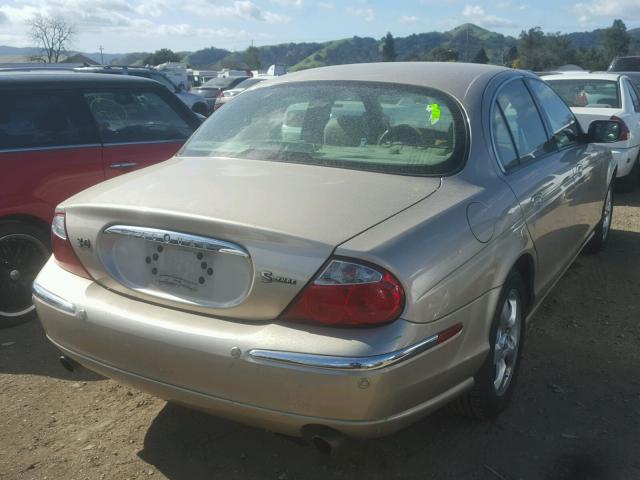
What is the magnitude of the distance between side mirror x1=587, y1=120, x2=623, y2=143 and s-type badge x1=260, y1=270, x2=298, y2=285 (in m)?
3.34

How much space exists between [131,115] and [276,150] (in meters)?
2.39

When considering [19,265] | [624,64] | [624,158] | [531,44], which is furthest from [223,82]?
[531,44]

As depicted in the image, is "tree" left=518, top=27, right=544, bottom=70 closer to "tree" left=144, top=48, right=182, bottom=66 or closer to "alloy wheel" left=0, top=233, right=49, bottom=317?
"tree" left=144, top=48, right=182, bottom=66

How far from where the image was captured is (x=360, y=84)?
3.55 meters

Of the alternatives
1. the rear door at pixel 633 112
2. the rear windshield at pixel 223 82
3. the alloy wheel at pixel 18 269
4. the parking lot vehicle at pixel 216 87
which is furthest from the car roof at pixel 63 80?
the rear windshield at pixel 223 82

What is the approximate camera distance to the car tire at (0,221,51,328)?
4.56 meters

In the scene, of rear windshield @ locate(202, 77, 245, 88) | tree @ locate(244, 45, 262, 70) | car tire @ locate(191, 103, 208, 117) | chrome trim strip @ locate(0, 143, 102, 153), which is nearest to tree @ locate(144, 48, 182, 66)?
tree @ locate(244, 45, 262, 70)

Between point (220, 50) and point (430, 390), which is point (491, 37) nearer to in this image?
point (220, 50)

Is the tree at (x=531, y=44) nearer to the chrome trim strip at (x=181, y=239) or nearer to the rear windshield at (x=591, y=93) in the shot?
the rear windshield at (x=591, y=93)

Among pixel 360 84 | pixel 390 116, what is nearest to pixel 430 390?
pixel 390 116

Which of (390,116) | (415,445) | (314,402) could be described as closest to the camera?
(314,402)

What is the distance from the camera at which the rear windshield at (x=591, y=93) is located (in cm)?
906

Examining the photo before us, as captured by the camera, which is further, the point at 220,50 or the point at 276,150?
the point at 220,50

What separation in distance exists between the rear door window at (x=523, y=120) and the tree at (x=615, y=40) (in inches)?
2622
